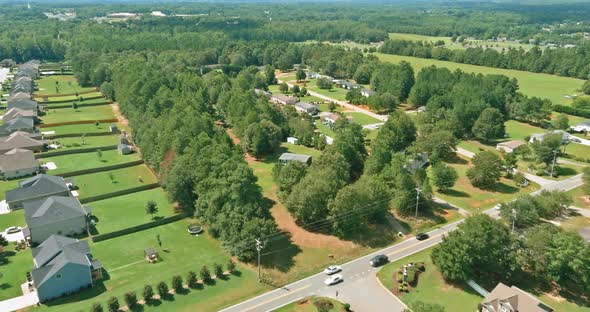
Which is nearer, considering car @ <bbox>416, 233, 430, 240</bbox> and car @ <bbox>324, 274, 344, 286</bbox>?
car @ <bbox>324, 274, 344, 286</bbox>

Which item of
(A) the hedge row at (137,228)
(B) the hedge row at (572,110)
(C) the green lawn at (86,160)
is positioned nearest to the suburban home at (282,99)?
(C) the green lawn at (86,160)

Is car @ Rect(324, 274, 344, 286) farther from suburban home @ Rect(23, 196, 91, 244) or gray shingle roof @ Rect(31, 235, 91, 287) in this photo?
suburban home @ Rect(23, 196, 91, 244)

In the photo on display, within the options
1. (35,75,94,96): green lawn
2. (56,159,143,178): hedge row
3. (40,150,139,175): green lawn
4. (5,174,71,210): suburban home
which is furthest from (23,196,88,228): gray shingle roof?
(35,75,94,96): green lawn

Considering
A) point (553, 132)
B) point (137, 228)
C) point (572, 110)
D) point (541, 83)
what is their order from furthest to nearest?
point (541, 83), point (572, 110), point (553, 132), point (137, 228)

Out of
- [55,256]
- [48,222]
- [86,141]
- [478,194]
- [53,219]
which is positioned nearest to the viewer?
[55,256]

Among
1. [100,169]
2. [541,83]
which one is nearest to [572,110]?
[541,83]

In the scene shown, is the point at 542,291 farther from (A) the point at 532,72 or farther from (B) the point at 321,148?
(A) the point at 532,72

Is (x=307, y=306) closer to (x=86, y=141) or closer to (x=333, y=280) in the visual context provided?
(x=333, y=280)

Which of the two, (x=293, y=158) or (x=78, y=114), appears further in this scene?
(x=78, y=114)
